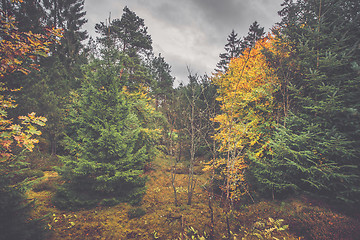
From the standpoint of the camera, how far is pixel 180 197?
7.62 m

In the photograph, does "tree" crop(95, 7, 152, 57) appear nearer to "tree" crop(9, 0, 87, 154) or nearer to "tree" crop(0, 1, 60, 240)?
"tree" crop(9, 0, 87, 154)

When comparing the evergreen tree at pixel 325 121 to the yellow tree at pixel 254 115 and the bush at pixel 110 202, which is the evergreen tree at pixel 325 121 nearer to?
the yellow tree at pixel 254 115

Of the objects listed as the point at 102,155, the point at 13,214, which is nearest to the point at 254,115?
the point at 102,155

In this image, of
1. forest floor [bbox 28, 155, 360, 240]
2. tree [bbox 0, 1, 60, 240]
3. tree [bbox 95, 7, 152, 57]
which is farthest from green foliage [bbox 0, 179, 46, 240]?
tree [bbox 95, 7, 152, 57]

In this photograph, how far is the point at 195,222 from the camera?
4984mm

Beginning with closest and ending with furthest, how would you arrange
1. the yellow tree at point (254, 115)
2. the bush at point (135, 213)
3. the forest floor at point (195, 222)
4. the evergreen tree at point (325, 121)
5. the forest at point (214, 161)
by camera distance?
the forest at point (214, 161) < the forest floor at point (195, 222) < the evergreen tree at point (325, 121) < the bush at point (135, 213) < the yellow tree at point (254, 115)

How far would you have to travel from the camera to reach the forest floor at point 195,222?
4.20m

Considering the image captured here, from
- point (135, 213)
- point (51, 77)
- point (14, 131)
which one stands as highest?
point (51, 77)

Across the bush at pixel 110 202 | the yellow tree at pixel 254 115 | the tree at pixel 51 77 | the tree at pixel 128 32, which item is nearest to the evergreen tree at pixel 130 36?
the tree at pixel 128 32

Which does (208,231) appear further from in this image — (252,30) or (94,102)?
(252,30)

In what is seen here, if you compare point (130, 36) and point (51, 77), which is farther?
point (130, 36)

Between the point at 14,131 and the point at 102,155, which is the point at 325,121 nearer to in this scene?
the point at 102,155

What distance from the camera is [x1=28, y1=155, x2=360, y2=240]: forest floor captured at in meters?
4.20

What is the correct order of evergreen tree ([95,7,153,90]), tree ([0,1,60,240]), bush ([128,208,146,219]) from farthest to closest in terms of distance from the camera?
evergreen tree ([95,7,153,90])
bush ([128,208,146,219])
tree ([0,1,60,240])
